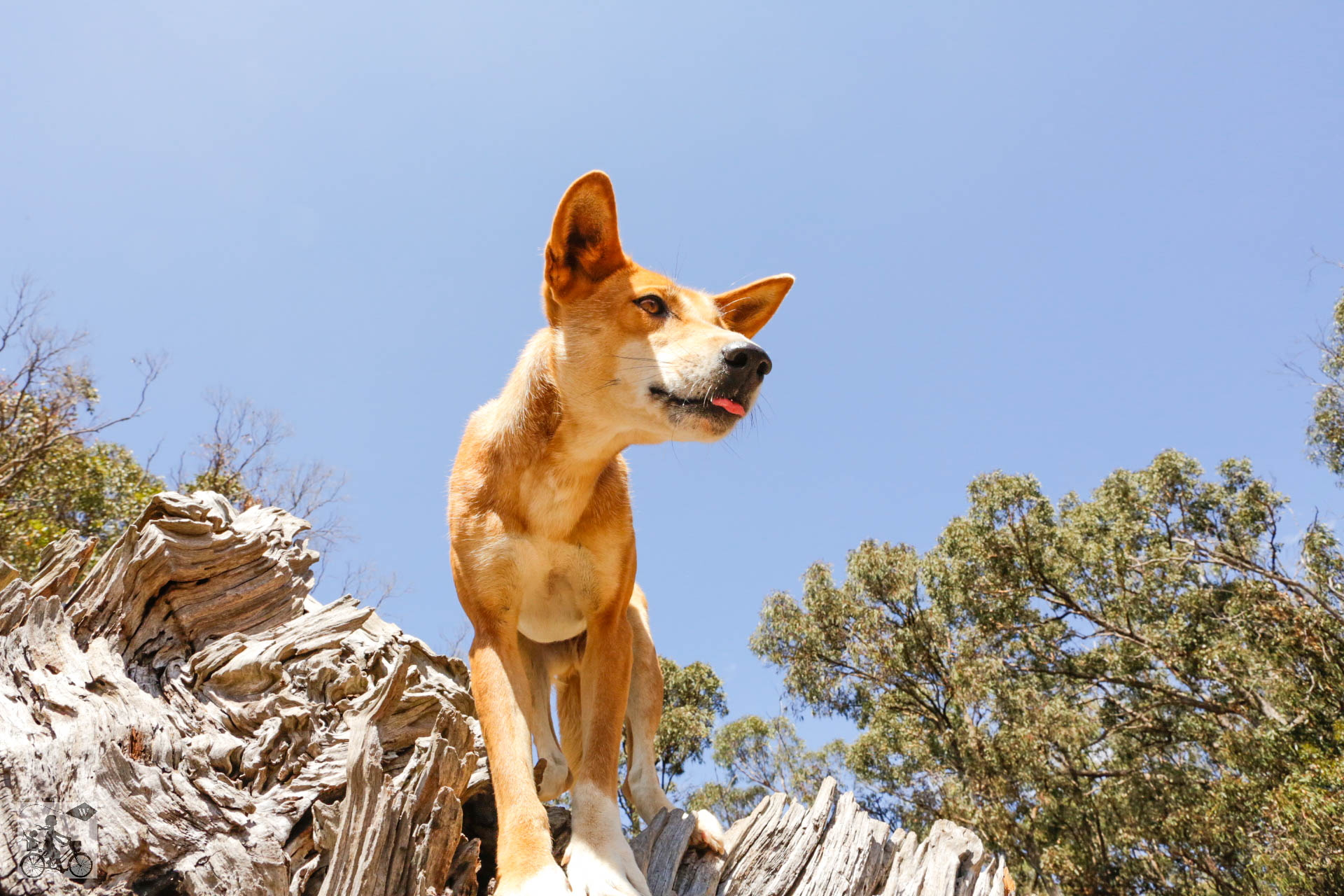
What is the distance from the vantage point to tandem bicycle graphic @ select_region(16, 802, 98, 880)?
8.63ft

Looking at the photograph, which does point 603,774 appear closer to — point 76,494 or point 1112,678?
point 76,494

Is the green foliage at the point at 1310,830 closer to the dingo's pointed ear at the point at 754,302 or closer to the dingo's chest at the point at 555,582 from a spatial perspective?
the dingo's pointed ear at the point at 754,302

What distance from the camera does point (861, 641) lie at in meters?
19.5

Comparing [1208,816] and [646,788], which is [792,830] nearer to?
[646,788]

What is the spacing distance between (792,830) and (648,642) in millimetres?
1398

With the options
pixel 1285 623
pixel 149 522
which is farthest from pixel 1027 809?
pixel 149 522

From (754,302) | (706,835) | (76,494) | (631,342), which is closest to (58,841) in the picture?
(706,835)

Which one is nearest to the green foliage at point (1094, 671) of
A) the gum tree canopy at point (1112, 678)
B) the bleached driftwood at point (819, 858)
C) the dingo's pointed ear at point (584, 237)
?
the gum tree canopy at point (1112, 678)

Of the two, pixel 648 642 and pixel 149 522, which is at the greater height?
pixel 648 642

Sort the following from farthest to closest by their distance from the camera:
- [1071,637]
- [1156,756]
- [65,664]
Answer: [1071,637], [1156,756], [65,664]

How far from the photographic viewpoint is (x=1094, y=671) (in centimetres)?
1867

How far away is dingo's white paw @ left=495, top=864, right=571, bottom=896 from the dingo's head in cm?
212

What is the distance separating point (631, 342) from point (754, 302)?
4.31 ft

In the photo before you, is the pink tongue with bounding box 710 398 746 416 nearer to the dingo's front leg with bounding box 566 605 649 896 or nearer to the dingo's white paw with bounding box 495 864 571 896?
the dingo's front leg with bounding box 566 605 649 896
